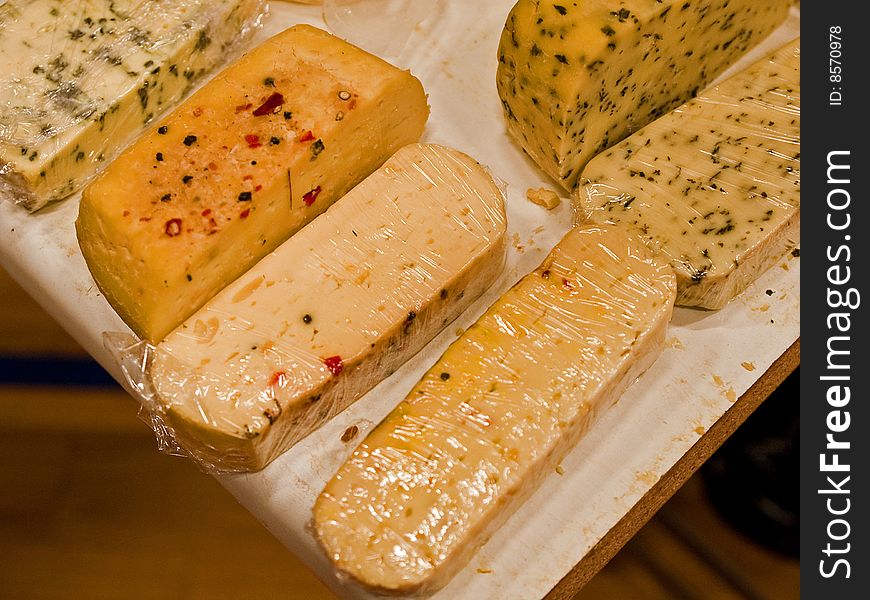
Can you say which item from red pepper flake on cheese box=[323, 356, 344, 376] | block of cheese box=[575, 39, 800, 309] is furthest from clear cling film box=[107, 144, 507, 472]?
block of cheese box=[575, 39, 800, 309]

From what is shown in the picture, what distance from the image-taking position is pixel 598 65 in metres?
1.91

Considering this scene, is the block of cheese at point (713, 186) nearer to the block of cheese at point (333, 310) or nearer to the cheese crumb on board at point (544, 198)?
the cheese crumb on board at point (544, 198)

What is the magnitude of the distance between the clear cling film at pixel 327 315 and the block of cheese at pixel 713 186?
30 cm

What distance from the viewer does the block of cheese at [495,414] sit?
1594 millimetres

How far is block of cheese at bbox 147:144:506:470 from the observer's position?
1.70 m

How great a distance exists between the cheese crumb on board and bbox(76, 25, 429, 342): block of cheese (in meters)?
0.35

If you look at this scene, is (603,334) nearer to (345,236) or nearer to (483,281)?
(483,281)

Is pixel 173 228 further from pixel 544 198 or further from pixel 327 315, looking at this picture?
pixel 544 198

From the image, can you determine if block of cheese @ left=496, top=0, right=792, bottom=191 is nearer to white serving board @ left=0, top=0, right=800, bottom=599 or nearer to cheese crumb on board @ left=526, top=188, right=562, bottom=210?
cheese crumb on board @ left=526, top=188, right=562, bottom=210

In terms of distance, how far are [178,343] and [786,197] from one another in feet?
4.37

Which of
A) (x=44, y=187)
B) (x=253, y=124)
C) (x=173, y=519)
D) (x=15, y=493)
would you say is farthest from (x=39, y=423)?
(x=253, y=124)

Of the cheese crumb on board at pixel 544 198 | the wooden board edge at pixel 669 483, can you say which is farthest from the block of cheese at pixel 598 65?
the wooden board edge at pixel 669 483

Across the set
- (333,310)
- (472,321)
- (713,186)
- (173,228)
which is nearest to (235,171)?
(173,228)

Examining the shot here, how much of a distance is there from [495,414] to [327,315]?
1.26 ft
